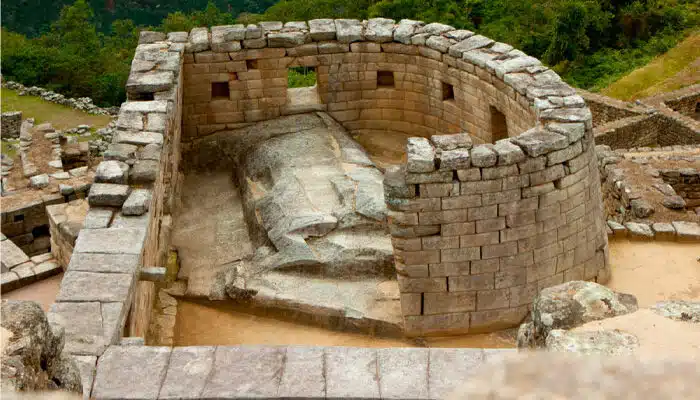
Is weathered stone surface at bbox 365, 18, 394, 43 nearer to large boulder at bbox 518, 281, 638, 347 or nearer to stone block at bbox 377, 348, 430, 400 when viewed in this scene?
stone block at bbox 377, 348, 430, 400

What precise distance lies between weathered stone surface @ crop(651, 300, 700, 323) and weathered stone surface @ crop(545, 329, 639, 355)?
0.25 meters

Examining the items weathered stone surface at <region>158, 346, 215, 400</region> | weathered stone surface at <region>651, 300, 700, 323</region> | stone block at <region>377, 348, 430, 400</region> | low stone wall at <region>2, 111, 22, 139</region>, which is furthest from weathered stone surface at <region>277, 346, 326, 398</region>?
low stone wall at <region>2, 111, 22, 139</region>

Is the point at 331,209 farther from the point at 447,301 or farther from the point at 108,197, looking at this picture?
the point at 108,197

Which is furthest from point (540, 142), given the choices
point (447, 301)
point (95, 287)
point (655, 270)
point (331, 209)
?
point (95, 287)

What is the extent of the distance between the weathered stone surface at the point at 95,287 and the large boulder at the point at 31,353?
8.45 ft

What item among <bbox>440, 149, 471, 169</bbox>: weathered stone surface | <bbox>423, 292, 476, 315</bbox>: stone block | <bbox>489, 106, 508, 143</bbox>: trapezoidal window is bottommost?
<bbox>423, 292, 476, 315</bbox>: stone block

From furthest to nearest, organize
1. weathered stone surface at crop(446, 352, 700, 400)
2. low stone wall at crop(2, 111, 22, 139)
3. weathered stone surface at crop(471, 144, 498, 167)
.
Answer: low stone wall at crop(2, 111, 22, 139) < weathered stone surface at crop(471, 144, 498, 167) < weathered stone surface at crop(446, 352, 700, 400)

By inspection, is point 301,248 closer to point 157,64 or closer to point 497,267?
point 497,267

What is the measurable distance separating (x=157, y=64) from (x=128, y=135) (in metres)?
2.10

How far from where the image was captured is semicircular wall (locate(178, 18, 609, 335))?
865 centimetres

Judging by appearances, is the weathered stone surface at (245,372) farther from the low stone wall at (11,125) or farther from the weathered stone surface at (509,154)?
the low stone wall at (11,125)

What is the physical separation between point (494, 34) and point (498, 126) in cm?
2364

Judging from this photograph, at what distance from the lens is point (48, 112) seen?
31.3m

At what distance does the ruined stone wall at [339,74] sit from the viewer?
12.1 meters
